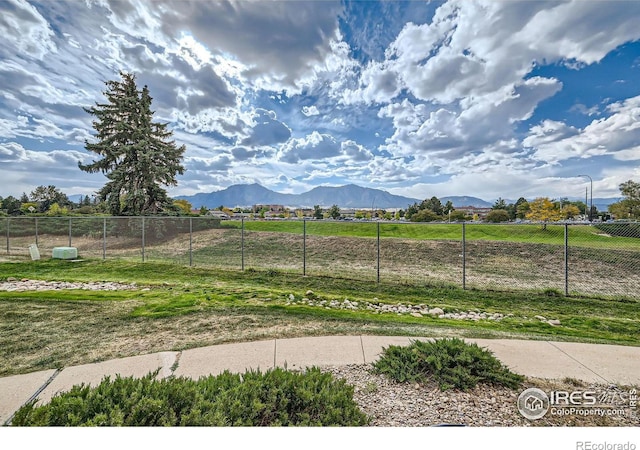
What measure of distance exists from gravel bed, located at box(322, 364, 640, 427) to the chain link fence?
507 centimetres

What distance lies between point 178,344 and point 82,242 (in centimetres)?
1419

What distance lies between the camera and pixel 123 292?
6039 mm

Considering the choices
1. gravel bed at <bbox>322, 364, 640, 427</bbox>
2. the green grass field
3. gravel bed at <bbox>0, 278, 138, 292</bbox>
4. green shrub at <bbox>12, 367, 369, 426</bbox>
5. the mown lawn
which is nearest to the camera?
green shrub at <bbox>12, 367, 369, 426</bbox>

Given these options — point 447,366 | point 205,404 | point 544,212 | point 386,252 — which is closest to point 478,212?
point 544,212

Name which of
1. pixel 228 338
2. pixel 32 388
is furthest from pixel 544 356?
pixel 32 388

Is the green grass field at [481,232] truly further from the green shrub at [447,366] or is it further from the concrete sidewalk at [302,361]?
the green shrub at [447,366]

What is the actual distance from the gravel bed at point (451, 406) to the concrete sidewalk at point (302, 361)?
423 millimetres

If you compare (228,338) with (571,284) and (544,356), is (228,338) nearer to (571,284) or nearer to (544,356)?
(544,356)

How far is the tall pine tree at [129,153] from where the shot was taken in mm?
17469

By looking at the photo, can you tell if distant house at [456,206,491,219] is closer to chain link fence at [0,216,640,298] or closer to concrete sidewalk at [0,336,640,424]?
chain link fence at [0,216,640,298]

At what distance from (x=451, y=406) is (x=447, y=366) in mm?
443

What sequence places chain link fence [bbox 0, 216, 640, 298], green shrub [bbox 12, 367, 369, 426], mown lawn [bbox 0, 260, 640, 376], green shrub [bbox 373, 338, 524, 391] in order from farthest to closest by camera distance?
chain link fence [bbox 0, 216, 640, 298]
mown lawn [bbox 0, 260, 640, 376]
green shrub [bbox 373, 338, 524, 391]
green shrub [bbox 12, 367, 369, 426]

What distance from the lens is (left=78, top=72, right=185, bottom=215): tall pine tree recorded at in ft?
57.3

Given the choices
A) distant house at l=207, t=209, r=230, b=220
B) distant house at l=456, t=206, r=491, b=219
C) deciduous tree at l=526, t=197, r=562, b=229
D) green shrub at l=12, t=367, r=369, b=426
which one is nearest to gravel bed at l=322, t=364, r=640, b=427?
green shrub at l=12, t=367, r=369, b=426
